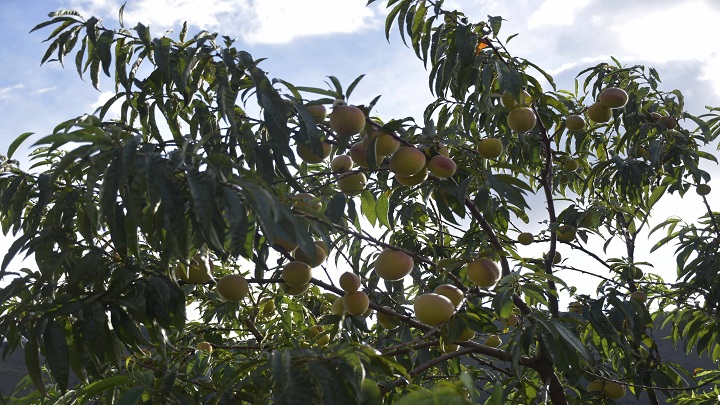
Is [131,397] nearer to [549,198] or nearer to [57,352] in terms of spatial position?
[57,352]

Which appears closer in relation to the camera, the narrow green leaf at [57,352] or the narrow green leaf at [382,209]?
the narrow green leaf at [57,352]

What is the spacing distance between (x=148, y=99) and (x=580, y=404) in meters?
1.56

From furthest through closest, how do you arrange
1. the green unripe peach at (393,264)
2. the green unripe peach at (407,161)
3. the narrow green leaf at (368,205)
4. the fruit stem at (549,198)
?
the fruit stem at (549,198) → the narrow green leaf at (368,205) → the green unripe peach at (393,264) → the green unripe peach at (407,161)

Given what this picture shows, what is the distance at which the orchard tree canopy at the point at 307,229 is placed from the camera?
1027mm

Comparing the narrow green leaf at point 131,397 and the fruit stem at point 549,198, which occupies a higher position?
the fruit stem at point 549,198

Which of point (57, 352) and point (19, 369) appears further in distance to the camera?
point (19, 369)

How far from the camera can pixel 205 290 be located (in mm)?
2312

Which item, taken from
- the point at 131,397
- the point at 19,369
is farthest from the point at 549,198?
the point at 19,369

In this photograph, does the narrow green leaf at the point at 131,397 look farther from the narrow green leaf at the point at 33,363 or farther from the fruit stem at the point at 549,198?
the fruit stem at the point at 549,198

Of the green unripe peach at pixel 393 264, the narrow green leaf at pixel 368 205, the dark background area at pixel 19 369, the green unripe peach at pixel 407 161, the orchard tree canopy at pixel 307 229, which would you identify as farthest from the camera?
the dark background area at pixel 19 369

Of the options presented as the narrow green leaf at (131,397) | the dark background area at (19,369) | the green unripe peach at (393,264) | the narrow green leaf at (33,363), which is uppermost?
the dark background area at (19,369)

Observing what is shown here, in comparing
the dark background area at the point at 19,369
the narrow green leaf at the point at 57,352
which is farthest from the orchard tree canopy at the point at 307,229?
the dark background area at the point at 19,369

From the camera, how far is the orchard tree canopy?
40.4 inches

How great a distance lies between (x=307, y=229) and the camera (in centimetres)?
118
